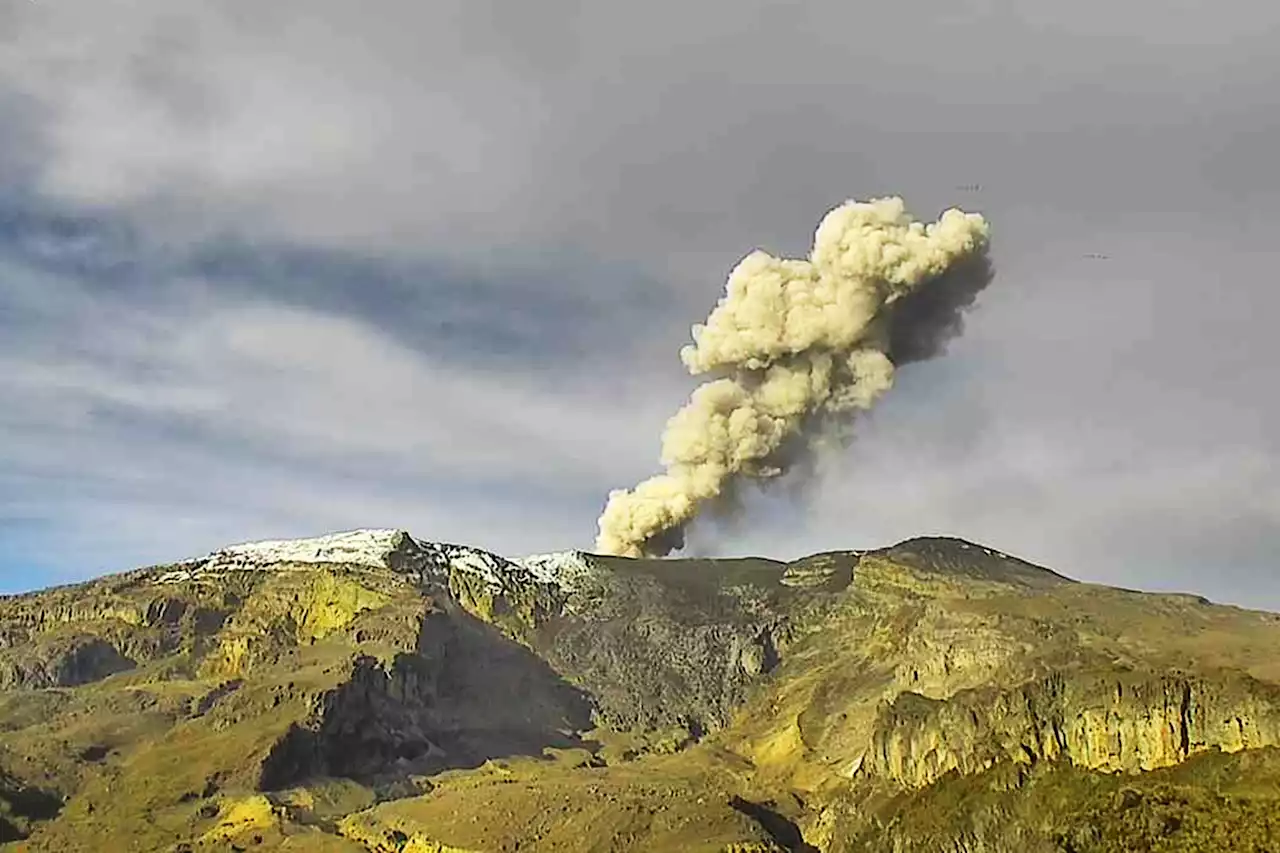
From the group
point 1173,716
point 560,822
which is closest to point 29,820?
point 560,822

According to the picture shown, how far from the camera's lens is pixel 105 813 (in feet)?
638

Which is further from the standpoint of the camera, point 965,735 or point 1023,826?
point 965,735

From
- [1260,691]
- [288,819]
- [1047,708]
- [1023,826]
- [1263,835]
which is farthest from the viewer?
[288,819]

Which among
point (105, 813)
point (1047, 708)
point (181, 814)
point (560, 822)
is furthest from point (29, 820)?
point (1047, 708)

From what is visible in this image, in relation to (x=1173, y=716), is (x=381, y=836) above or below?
below

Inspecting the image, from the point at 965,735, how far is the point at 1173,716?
94.0ft

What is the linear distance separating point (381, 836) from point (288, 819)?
58.7 ft

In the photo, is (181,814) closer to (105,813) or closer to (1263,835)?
(105,813)

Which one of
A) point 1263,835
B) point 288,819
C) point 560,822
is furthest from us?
point 288,819

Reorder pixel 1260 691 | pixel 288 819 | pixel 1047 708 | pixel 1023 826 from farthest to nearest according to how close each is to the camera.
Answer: pixel 288 819 → pixel 1047 708 → pixel 1260 691 → pixel 1023 826

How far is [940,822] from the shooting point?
13850cm

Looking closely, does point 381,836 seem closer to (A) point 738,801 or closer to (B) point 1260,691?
(A) point 738,801

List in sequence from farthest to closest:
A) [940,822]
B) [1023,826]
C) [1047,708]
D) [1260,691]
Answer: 1. [1047,708]
2. [1260,691]
3. [940,822]
4. [1023,826]

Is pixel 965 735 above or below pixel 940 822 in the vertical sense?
above
